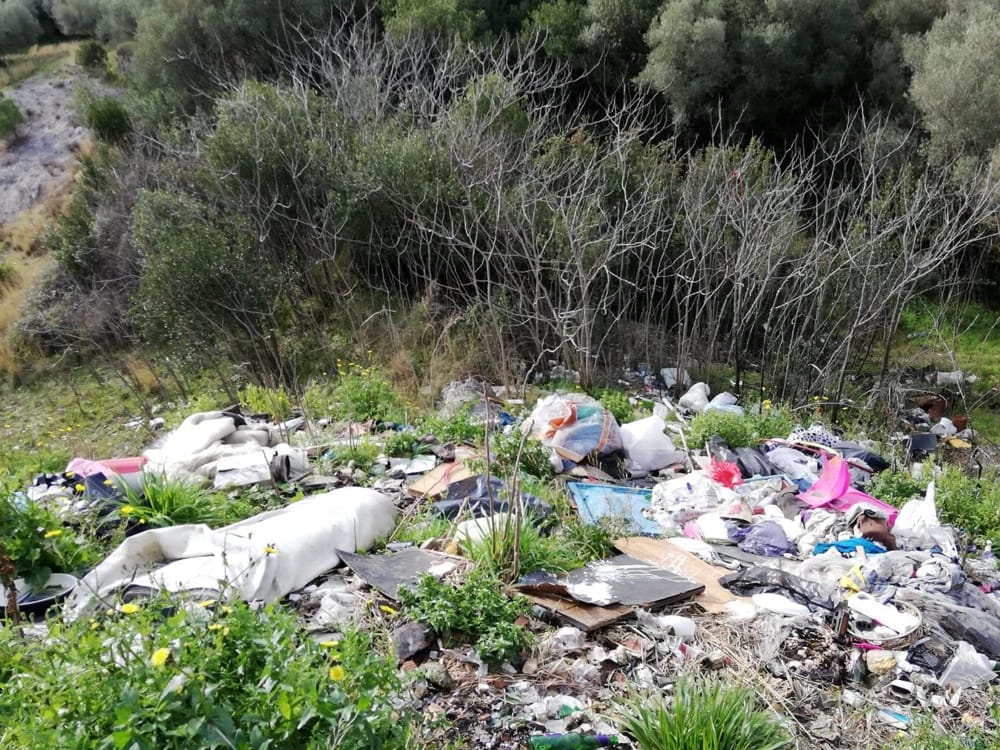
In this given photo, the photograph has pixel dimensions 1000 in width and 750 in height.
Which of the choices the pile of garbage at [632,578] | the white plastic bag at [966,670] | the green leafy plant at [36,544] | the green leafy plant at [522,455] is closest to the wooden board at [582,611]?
the pile of garbage at [632,578]

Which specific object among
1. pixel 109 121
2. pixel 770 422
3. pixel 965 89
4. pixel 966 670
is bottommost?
→ pixel 770 422

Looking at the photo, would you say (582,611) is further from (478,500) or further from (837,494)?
(837,494)

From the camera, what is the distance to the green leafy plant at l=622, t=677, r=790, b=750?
7.16ft

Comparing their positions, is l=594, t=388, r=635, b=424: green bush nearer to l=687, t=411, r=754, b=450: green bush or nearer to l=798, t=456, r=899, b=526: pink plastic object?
l=687, t=411, r=754, b=450: green bush

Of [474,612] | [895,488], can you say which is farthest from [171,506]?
→ [895,488]

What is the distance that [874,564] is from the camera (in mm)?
3541

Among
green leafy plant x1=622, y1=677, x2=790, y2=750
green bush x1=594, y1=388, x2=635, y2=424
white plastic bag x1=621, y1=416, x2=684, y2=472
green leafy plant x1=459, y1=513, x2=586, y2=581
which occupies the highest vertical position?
green leafy plant x1=622, y1=677, x2=790, y2=750

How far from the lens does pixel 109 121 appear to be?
13.4m

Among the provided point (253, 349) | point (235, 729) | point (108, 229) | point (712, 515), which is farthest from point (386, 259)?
point (235, 729)

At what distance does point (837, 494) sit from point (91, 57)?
64.5ft

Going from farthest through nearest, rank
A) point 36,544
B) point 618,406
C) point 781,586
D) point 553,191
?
point 553,191
point 618,406
point 781,586
point 36,544

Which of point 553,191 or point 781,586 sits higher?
point 553,191

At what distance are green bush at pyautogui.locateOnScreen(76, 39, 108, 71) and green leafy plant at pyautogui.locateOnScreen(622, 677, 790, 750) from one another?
2012cm

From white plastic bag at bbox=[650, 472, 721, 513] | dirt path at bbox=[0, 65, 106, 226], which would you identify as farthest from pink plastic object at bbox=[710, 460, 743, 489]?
dirt path at bbox=[0, 65, 106, 226]
